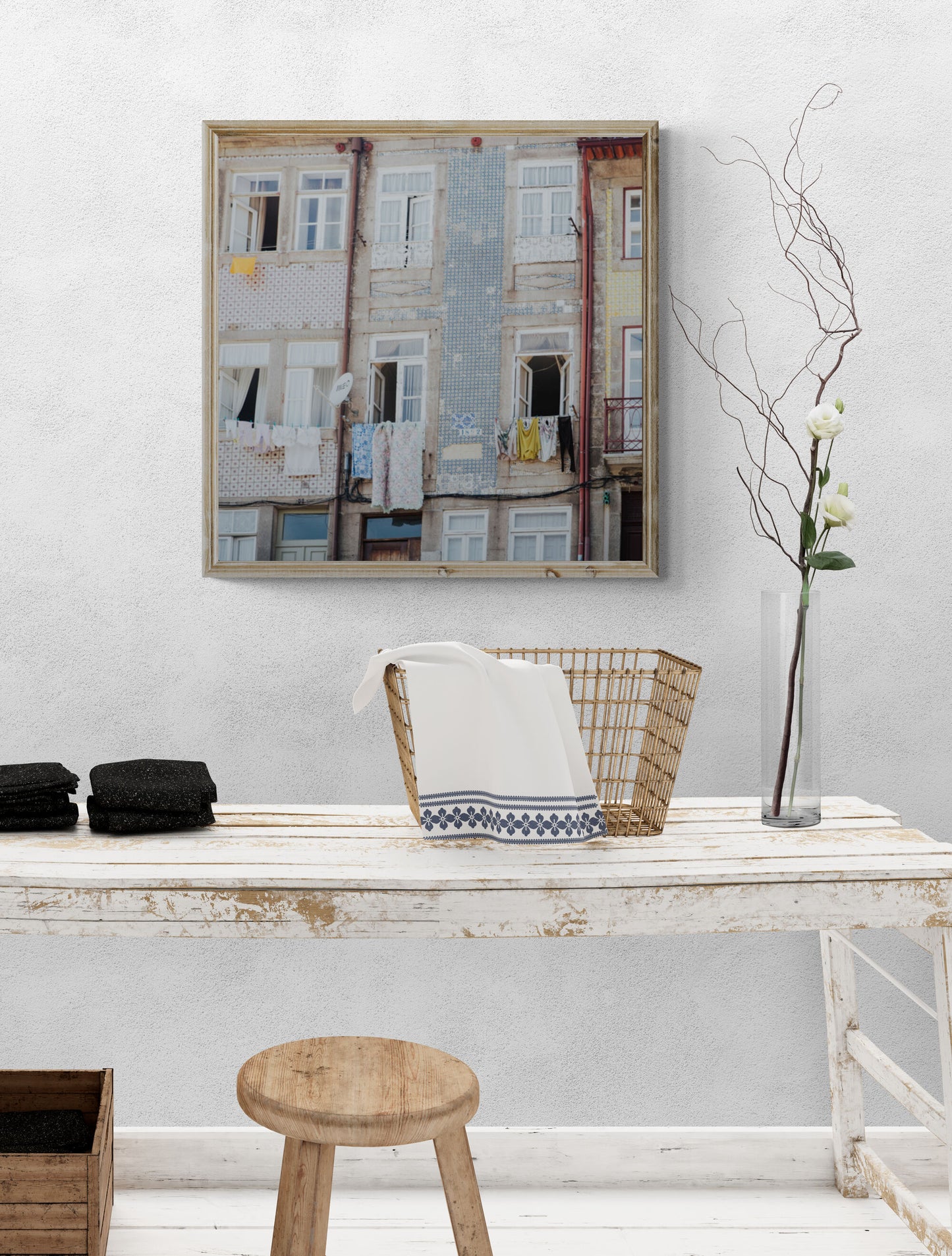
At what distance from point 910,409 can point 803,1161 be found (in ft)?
4.11

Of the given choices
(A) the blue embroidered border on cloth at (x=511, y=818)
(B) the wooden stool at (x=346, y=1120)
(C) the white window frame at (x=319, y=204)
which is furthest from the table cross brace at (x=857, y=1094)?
(C) the white window frame at (x=319, y=204)

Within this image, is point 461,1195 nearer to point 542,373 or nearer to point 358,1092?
point 358,1092

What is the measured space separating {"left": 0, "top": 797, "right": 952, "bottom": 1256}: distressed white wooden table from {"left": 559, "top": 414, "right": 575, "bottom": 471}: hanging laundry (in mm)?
696

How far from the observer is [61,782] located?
4.41 ft

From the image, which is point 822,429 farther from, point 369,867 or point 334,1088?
point 334,1088

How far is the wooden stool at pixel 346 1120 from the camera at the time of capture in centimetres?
113

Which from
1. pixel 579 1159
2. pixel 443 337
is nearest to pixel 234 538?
pixel 443 337

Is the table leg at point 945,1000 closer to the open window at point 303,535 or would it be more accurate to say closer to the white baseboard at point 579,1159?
the white baseboard at point 579,1159

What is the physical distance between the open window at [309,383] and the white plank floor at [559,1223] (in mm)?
1257

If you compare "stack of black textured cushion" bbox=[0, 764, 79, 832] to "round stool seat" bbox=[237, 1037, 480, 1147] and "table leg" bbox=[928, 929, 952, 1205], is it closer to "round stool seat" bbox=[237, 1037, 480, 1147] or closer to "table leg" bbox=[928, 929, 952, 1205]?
"round stool seat" bbox=[237, 1037, 480, 1147]

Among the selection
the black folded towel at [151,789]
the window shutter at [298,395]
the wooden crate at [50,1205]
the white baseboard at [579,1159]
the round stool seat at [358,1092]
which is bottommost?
the white baseboard at [579,1159]

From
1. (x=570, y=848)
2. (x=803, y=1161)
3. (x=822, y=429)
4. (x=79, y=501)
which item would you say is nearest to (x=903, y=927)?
(x=570, y=848)

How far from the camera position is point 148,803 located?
131cm

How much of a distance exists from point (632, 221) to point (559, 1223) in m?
1.59
